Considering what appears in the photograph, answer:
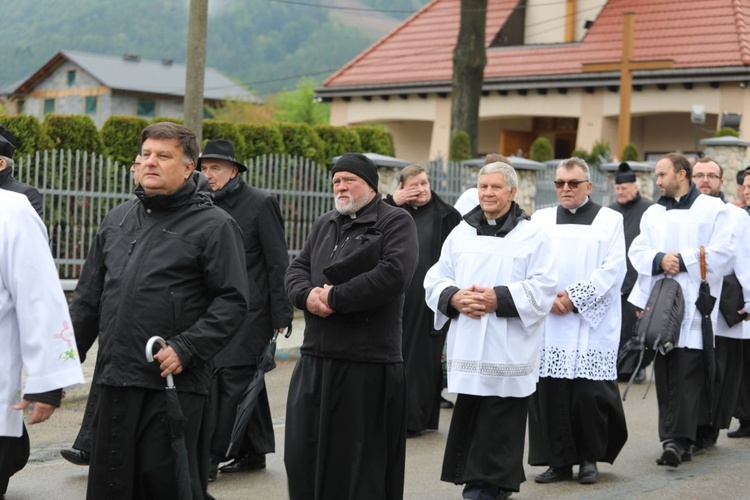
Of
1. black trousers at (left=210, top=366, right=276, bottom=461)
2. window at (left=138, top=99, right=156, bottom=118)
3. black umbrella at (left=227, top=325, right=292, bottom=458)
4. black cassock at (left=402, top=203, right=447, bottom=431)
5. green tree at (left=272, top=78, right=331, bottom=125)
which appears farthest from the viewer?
green tree at (left=272, top=78, right=331, bottom=125)

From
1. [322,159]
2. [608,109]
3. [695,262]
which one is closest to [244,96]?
[608,109]

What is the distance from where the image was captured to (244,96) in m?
78.8

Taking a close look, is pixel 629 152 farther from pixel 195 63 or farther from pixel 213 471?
pixel 213 471

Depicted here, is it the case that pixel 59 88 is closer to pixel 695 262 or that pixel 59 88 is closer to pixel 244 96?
pixel 244 96

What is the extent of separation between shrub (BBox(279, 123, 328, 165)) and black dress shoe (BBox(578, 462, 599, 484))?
9781mm

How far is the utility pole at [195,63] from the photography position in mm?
13766

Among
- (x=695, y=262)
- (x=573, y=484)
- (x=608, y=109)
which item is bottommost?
(x=573, y=484)

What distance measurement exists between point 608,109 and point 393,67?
Result: 774cm

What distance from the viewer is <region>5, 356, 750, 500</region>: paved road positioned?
24.7 feet

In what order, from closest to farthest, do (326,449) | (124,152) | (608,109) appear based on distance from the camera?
1. (326,449)
2. (124,152)
3. (608,109)

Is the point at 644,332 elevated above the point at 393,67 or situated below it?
below

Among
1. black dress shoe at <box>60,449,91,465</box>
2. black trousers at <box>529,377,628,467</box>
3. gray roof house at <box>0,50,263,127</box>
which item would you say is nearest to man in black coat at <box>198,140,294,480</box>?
black dress shoe at <box>60,449,91,465</box>

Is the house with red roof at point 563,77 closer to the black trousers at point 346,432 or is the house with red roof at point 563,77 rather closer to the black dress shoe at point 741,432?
the black dress shoe at point 741,432

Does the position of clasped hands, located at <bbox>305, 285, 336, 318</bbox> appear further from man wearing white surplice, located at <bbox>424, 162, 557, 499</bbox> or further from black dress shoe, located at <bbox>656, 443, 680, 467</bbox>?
black dress shoe, located at <bbox>656, 443, 680, 467</bbox>
